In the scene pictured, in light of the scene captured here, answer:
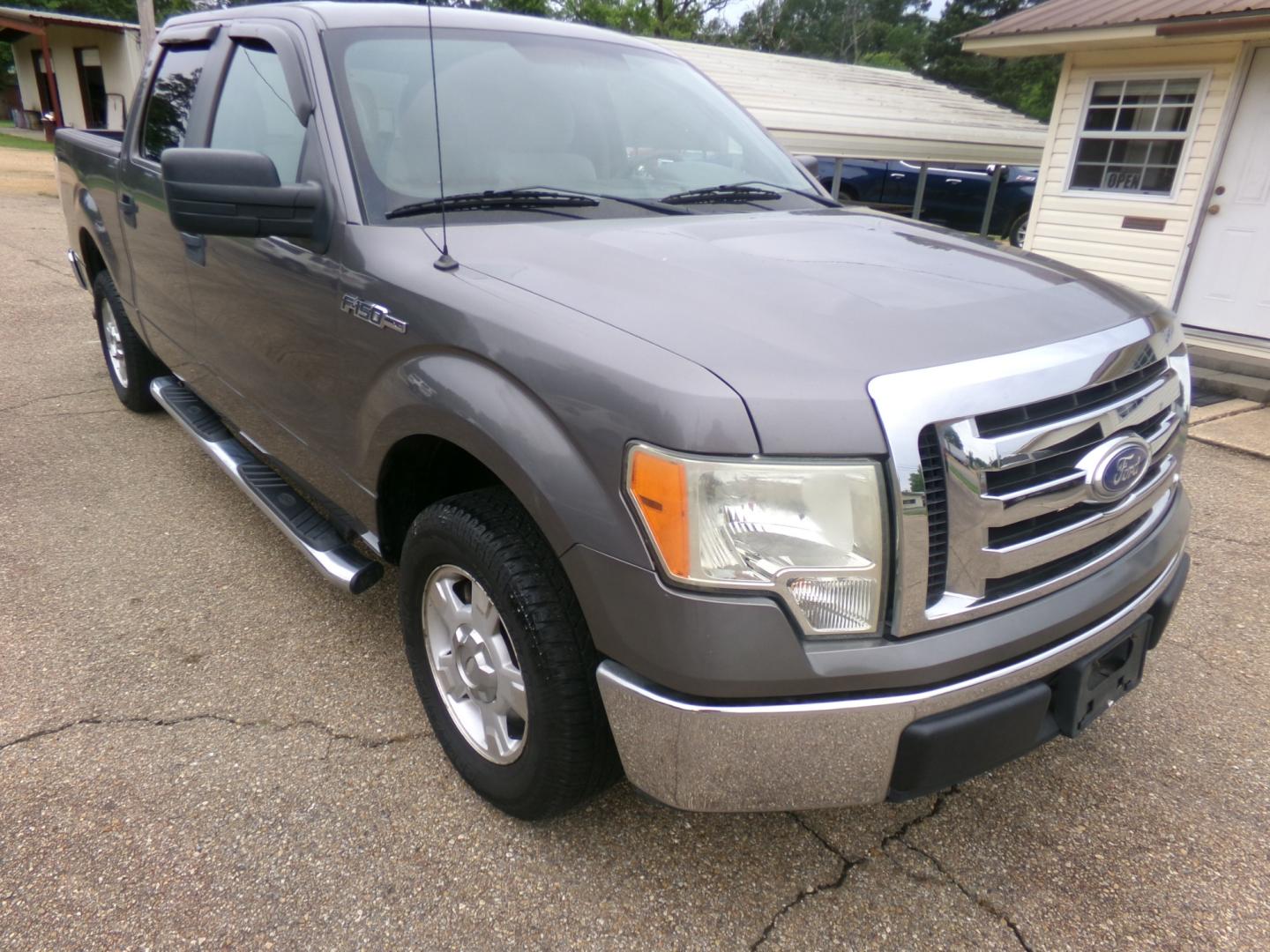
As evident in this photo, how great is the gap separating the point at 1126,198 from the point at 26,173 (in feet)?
70.8

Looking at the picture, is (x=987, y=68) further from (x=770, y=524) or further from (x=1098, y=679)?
(x=770, y=524)

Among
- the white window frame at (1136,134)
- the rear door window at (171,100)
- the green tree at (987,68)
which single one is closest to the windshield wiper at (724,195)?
the rear door window at (171,100)

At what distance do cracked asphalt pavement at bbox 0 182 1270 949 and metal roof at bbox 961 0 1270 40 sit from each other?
19.4ft

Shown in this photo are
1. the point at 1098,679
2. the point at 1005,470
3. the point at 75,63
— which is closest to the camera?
the point at 1005,470

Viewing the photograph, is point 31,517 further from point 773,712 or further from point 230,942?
point 773,712

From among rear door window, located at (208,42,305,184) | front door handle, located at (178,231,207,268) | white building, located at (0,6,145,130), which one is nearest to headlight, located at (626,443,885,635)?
rear door window, located at (208,42,305,184)

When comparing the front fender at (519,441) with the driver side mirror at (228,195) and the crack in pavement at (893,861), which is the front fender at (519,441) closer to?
the driver side mirror at (228,195)

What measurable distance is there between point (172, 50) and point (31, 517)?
6.70ft

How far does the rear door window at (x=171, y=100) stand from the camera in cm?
338

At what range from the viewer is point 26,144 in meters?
27.2

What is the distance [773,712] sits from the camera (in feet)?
5.08

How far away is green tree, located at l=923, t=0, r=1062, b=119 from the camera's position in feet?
144

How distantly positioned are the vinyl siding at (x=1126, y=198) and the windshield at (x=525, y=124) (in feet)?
18.0

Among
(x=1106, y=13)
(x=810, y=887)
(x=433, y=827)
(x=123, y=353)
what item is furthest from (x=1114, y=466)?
(x=1106, y=13)
